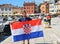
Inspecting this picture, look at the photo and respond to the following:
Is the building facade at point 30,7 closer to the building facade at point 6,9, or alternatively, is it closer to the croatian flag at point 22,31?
the building facade at point 6,9

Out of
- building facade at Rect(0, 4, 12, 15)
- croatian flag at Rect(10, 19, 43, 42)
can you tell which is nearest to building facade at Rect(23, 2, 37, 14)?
building facade at Rect(0, 4, 12, 15)

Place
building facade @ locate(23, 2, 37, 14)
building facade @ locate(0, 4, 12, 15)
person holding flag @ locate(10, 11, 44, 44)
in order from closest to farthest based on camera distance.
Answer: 1. person holding flag @ locate(10, 11, 44, 44)
2. building facade @ locate(23, 2, 37, 14)
3. building facade @ locate(0, 4, 12, 15)

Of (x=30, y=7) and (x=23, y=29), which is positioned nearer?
(x=23, y=29)

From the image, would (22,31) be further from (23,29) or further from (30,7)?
(30,7)

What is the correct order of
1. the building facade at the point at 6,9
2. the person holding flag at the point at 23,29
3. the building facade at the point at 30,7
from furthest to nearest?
the building facade at the point at 6,9 < the building facade at the point at 30,7 < the person holding flag at the point at 23,29

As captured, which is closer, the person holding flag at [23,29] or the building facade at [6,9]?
the person holding flag at [23,29]

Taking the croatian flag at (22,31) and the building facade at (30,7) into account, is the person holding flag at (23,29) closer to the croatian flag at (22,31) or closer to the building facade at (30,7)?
the croatian flag at (22,31)

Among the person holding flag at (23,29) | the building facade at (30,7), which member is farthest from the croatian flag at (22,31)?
the building facade at (30,7)

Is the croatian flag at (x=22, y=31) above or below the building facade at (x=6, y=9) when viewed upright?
above

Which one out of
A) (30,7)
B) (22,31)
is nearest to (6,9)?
(30,7)

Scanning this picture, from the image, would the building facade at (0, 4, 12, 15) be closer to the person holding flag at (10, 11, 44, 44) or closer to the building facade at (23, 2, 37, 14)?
the building facade at (23, 2, 37, 14)

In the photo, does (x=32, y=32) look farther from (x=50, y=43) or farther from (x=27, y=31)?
(x=50, y=43)

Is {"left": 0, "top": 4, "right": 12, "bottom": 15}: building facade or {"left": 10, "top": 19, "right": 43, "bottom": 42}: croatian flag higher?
{"left": 10, "top": 19, "right": 43, "bottom": 42}: croatian flag

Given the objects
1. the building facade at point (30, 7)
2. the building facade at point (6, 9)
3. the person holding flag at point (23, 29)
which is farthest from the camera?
the building facade at point (6, 9)
